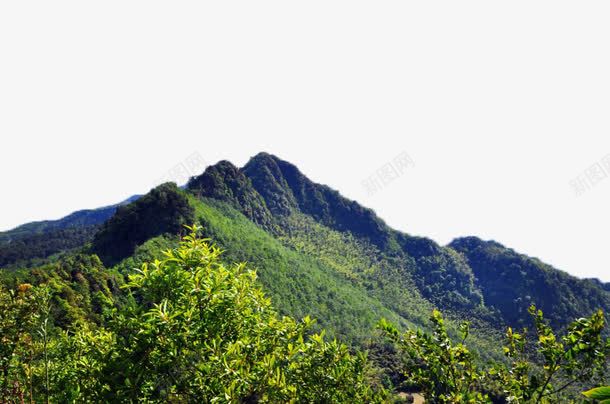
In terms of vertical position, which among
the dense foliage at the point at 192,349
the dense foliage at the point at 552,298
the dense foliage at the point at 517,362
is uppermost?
the dense foliage at the point at 192,349

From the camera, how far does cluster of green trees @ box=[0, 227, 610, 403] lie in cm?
619

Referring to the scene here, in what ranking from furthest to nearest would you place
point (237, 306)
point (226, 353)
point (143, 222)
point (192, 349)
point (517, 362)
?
point (143, 222) → point (517, 362) → point (237, 306) → point (192, 349) → point (226, 353)

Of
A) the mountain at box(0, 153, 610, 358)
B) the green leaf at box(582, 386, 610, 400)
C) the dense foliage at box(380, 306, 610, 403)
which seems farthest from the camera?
the mountain at box(0, 153, 610, 358)

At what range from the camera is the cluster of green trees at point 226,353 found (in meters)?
6.19

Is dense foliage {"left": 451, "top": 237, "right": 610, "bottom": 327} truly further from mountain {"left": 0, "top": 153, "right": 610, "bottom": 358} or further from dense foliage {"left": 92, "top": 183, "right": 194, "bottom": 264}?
dense foliage {"left": 92, "top": 183, "right": 194, "bottom": 264}

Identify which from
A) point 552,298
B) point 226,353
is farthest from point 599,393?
point 552,298

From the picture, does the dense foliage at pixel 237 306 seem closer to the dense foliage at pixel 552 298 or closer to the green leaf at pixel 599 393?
the dense foliage at pixel 552 298

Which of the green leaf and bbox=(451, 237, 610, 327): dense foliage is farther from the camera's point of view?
→ bbox=(451, 237, 610, 327): dense foliage

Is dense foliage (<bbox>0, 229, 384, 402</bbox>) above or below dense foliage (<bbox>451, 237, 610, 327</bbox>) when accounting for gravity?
above

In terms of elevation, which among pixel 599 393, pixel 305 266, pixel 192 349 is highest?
pixel 305 266

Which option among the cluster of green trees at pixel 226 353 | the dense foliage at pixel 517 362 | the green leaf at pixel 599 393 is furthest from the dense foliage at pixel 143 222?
the green leaf at pixel 599 393

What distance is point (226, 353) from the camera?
618 cm

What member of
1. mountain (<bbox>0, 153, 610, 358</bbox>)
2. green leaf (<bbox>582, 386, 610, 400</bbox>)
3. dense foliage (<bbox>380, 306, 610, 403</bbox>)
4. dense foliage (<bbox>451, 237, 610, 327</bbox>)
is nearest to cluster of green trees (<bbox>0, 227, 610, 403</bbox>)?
dense foliage (<bbox>380, 306, 610, 403</bbox>)

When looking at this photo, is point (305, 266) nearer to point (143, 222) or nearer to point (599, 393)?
point (143, 222)
